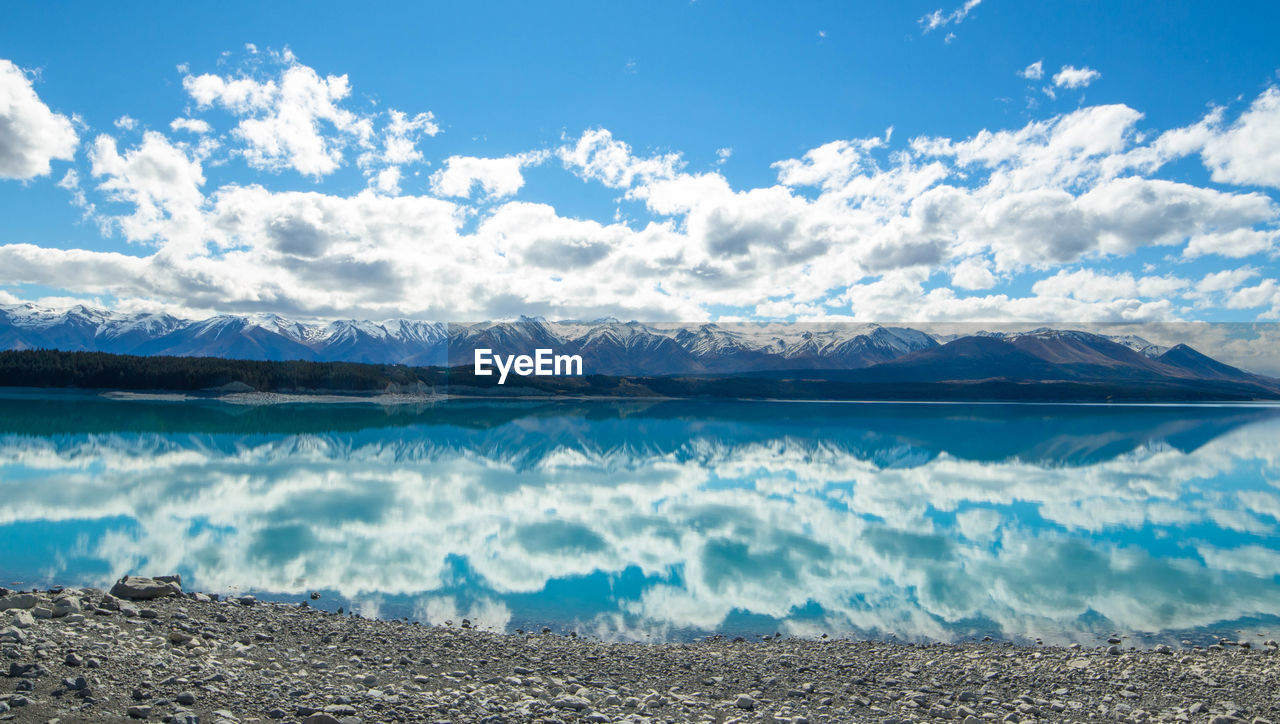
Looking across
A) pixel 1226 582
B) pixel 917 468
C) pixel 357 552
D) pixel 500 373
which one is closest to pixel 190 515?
pixel 357 552

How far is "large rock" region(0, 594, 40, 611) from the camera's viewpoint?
29.3 ft

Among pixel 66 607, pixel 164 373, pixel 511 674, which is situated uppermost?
pixel 164 373

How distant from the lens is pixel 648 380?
141750 mm

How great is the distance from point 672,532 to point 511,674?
39.9ft

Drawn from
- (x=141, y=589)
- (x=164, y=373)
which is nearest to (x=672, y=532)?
(x=141, y=589)

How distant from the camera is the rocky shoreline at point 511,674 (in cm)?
691

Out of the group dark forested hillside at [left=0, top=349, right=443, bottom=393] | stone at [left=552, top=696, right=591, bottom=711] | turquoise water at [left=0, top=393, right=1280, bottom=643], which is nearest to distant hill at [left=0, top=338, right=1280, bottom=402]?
dark forested hillside at [left=0, top=349, right=443, bottom=393]

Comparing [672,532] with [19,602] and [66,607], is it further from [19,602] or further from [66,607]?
[19,602]

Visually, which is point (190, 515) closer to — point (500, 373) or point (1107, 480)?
point (1107, 480)

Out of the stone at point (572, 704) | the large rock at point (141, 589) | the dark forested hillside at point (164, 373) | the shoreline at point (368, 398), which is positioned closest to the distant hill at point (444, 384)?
the dark forested hillside at point (164, 373)

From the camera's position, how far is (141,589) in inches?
429

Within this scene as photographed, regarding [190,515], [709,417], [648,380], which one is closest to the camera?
[190,515]

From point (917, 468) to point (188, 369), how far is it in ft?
311

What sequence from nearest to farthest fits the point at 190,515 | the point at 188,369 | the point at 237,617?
the point at 237,617 → the point at 190,515 → the point at 188,369
